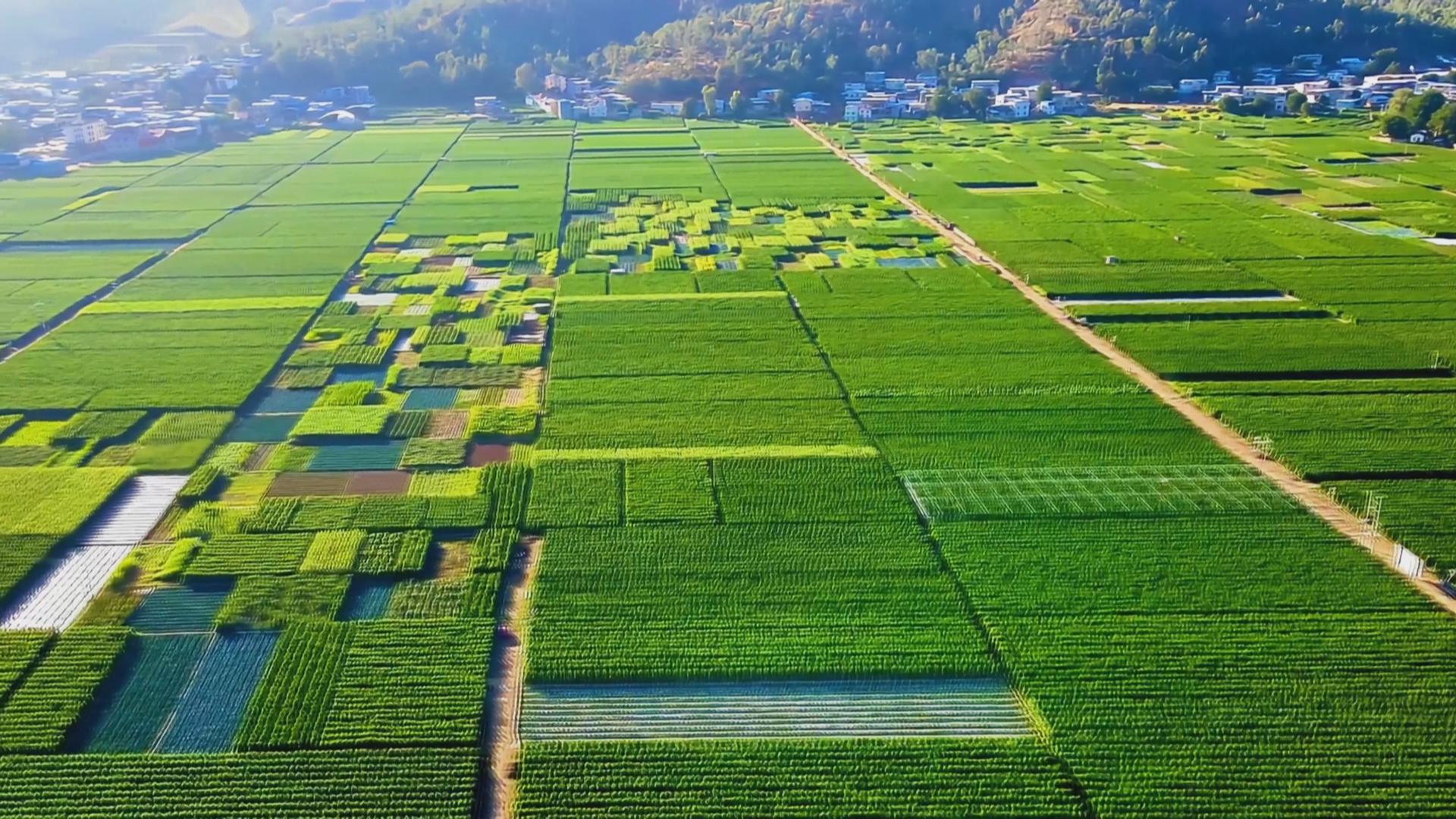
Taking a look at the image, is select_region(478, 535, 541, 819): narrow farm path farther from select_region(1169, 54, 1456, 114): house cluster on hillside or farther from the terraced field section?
select_region(1169, 54, 1456, 114): house cluster on hillside

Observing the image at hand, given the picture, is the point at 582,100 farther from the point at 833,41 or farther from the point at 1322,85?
the point at 1322,85

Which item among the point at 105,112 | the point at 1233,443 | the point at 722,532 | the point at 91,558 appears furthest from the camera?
the point at 105,112

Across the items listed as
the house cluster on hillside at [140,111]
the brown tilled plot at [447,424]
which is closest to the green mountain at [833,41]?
the house cluster on hillside at [140,111]

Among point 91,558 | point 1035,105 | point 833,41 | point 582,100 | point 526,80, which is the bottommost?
point 91,558

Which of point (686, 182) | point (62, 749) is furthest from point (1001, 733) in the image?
point (686, 182)

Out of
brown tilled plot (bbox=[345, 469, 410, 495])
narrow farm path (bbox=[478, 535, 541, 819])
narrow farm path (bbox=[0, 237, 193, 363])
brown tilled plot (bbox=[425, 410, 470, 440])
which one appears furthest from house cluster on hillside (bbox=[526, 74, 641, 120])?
narrow farm path (bbox=[478, 535, 541, 819])

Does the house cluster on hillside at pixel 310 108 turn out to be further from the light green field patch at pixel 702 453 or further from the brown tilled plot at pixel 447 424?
the light green field patch at pixel 702 453

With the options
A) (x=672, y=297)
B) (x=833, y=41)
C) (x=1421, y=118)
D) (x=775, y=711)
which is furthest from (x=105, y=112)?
(x=1421, y=118)
